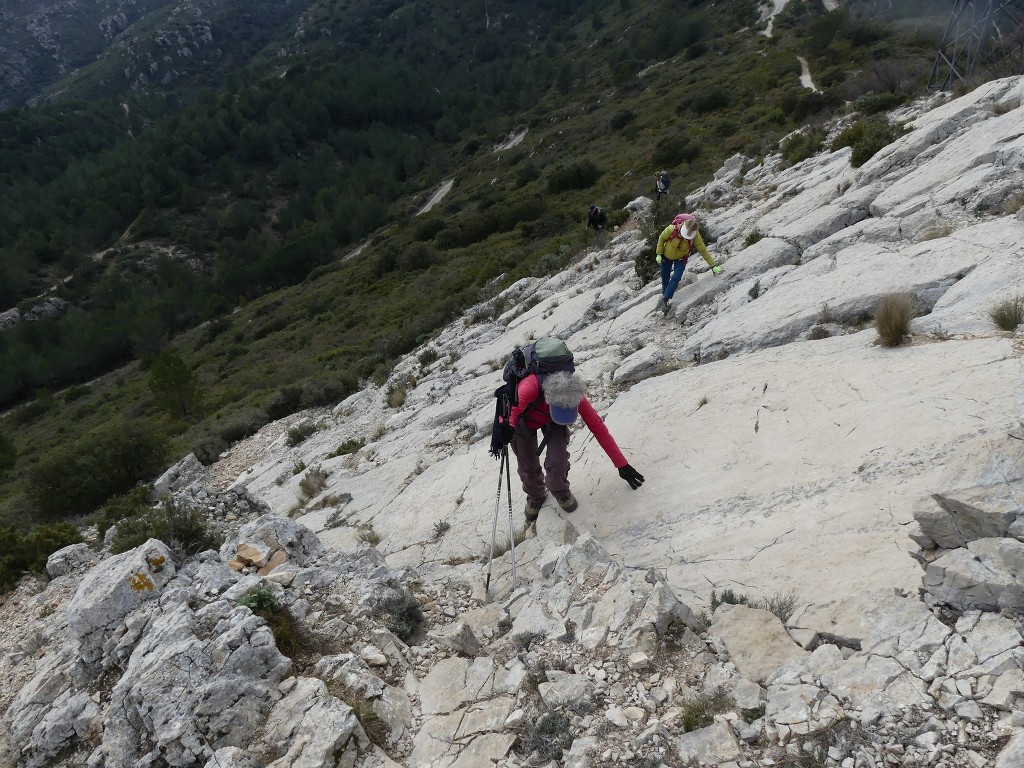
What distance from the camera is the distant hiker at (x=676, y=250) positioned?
10281 mm

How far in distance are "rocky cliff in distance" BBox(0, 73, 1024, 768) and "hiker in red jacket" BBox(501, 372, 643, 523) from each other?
31cm

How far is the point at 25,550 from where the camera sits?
10500 mm

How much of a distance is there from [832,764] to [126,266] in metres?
93.9

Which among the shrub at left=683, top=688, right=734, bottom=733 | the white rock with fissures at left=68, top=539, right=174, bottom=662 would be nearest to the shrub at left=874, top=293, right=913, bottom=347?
the shrub at left=683, top=688, right=734, bottom=733

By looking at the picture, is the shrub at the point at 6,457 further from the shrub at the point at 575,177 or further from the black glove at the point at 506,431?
the shrub at the point at 575,177

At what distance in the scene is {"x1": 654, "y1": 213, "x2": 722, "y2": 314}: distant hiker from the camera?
1028 centimetres

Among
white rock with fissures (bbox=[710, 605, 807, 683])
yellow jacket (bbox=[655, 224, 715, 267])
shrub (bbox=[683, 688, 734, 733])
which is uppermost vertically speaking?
yellow jacket (bbox=[655, 224, 715, 267])

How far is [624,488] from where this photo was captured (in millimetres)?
6508

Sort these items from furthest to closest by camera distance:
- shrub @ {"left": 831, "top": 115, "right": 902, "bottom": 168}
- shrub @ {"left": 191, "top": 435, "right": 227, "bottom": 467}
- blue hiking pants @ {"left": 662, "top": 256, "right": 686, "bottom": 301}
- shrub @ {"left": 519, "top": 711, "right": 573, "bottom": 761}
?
shrub @ {"left": 191, "top": 435, "right": 227, "bottom": 467} < shrub @ {"left": 831, "top": 115, "right": 902, "bottom": 168} < blue hiking pants @ {"left": 662, "top": 256, "right": 686, "bottom": 301} < shrub @ {"left": 519, "top": 711, "right": 573, "bottom": 761}

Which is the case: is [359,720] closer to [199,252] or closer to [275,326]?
[275,326]

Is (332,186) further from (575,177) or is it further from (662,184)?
(662,184)

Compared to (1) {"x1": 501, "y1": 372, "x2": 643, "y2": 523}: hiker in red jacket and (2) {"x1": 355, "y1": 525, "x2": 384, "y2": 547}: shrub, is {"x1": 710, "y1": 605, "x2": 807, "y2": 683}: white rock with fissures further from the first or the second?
(2) {"x1": 355, "y1": 525, "x2": 384, "y2": 547}: shrub

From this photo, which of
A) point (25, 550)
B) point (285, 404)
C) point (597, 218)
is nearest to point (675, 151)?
point (597, 218)

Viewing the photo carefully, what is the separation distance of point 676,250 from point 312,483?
893cm
